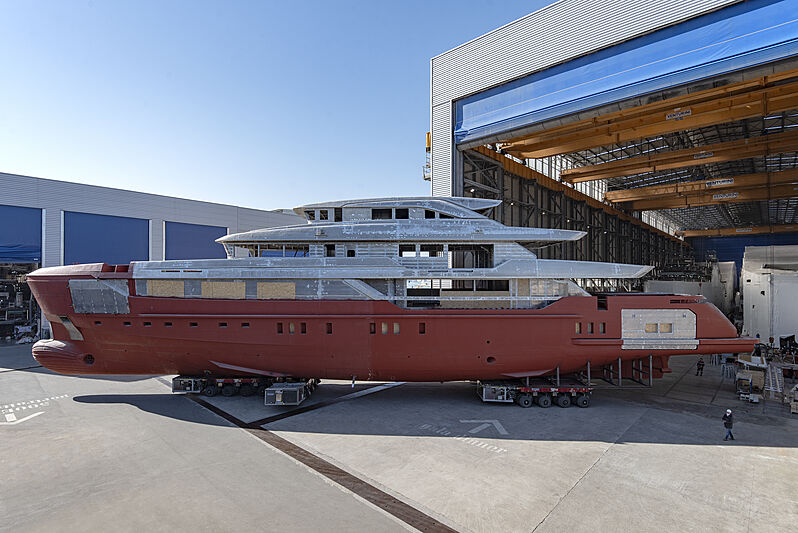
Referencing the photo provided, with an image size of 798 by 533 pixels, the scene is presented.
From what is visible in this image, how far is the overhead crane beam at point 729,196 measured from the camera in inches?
1235

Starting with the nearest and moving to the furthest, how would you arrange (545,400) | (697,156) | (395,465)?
1. (395,465)
2. (545,400)
3. (697,156)

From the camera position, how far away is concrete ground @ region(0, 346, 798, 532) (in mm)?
6578

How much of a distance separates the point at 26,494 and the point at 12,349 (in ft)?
74.8

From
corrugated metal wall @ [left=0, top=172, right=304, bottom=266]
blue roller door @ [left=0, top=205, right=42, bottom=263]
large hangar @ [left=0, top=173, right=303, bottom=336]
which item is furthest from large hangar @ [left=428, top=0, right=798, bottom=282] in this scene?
blue roller door @ [left=0, top=205, right=42, bottom=263]

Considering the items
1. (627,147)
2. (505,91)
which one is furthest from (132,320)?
(627,147)

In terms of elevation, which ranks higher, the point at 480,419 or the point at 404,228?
the point at 404,228

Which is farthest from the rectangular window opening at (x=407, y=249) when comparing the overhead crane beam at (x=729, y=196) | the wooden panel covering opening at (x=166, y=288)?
the overhead crane beam at (x=729, y=196)

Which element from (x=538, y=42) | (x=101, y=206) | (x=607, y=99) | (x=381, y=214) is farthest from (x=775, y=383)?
(x=101, y=206)

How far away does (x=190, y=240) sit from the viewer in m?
33.4

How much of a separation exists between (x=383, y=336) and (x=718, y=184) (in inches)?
1279

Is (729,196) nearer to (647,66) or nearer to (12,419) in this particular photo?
(647,66)

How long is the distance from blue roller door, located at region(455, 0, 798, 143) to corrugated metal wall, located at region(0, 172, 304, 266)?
85.5 ft

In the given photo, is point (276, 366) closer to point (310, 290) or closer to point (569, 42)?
point (310, 290)

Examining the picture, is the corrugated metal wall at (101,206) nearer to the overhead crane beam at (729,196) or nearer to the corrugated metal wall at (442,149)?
the corrugated metal wall at (442,149)
